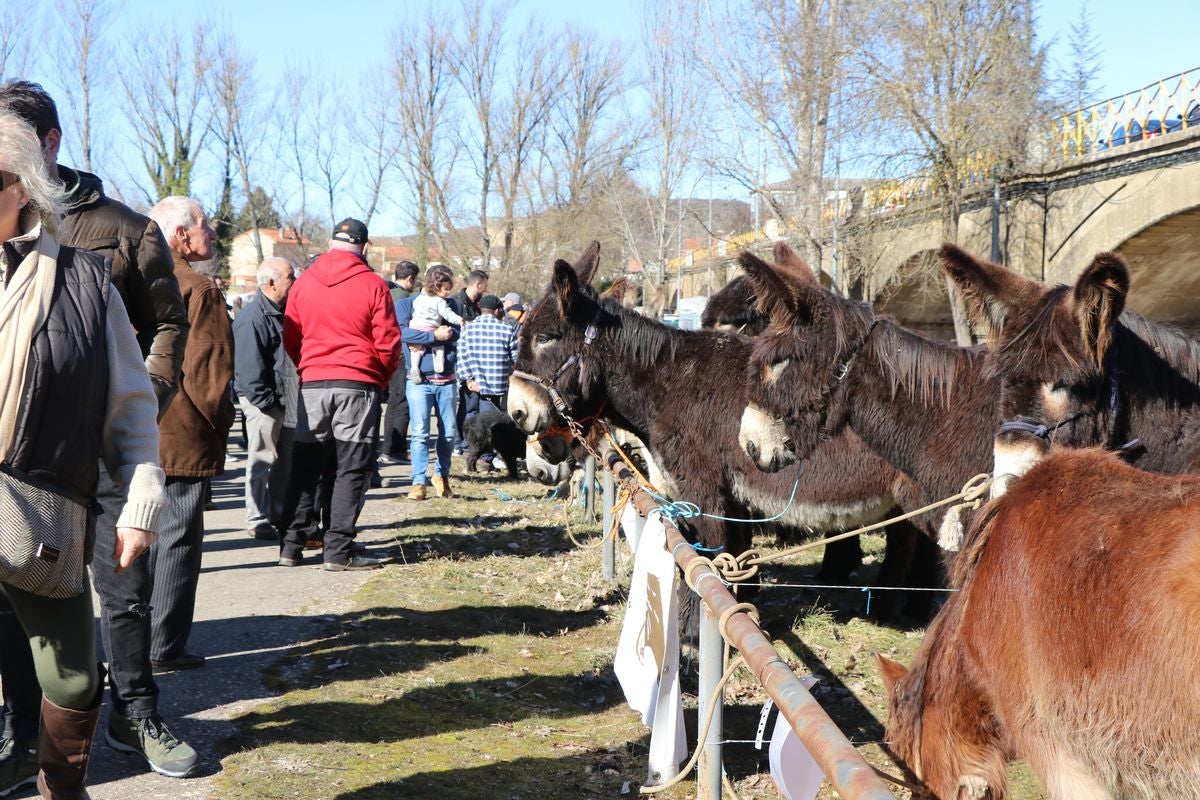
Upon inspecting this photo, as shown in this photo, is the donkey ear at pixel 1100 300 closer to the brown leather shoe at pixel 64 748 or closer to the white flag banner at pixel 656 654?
the white flag banner at pixel 656 654

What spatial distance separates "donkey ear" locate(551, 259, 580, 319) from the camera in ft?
19.6

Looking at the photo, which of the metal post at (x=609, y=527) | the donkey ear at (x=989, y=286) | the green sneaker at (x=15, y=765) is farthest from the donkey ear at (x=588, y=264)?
the green sneaker at (x=15, y=765)

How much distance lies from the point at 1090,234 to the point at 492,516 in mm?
16778

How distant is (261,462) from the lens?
851 centimetres

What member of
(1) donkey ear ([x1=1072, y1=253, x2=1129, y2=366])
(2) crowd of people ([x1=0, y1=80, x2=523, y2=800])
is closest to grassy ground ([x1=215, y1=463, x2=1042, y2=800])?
(2) crowd of people ([x1=0, y1=80, x2=523, y2=800])

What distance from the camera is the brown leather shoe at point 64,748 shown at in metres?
2.63

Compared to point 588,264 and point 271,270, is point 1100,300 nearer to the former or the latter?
point 588,264

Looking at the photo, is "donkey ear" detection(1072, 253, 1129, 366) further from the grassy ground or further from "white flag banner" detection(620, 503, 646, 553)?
"white flag banner" detection(620, 503, 646, 553)

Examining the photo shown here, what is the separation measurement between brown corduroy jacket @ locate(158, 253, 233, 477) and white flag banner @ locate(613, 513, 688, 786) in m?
2.26

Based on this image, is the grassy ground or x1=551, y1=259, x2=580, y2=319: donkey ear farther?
x1=551, y1=259, x2=580, y2=319: donkey ear

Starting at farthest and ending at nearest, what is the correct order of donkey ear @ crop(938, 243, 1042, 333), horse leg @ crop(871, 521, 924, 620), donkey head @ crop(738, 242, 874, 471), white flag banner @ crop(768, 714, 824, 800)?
1. horse leg @ crop(871, 521, 924, 620)
2. donkey head @ crop(738, 242, 874, 471)
3. donkey ear @ crop(938, 243, 1042, 333)
4. white flag banner @ crop(768, 714, 824, 800)

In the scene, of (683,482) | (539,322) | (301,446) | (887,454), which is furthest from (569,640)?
(301,446)

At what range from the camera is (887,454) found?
4.58 m

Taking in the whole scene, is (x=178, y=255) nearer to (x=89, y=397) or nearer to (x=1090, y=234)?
(x=89, y=397)
